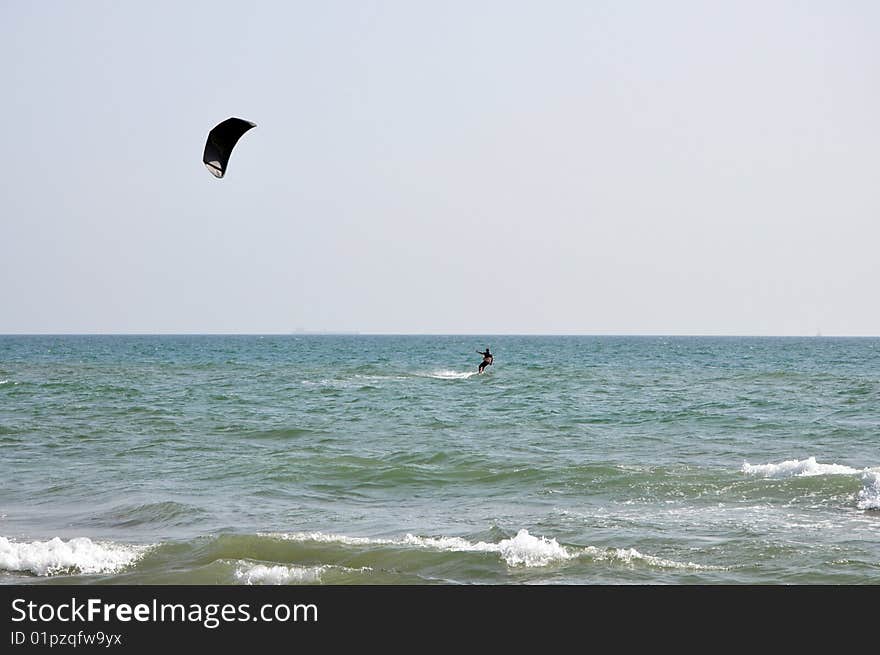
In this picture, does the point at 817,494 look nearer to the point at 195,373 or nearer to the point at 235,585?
the point at 235,585

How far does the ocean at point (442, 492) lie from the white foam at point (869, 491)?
44 mm

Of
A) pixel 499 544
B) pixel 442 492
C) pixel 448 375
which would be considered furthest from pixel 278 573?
pixel 448 375

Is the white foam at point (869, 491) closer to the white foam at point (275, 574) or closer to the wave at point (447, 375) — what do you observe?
the white foam at point (275, 574)

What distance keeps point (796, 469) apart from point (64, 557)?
1101 centimetres

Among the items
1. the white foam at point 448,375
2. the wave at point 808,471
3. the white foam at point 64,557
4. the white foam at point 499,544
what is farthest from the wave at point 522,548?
the white foam at point 448,375

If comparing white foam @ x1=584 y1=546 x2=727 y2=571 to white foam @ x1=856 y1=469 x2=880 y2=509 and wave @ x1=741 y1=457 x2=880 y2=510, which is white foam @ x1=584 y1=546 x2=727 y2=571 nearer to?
white foam @ x1=856 y1=469 x2=880 y2=509

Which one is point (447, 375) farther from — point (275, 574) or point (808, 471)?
point (275, 574)

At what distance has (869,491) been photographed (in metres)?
14.3

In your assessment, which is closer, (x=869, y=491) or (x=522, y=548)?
(x=522, y=548)

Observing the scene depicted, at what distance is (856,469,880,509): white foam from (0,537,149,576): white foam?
29.9ft

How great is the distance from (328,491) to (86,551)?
16.4ft

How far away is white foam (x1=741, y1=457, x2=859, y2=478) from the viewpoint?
1609 cm

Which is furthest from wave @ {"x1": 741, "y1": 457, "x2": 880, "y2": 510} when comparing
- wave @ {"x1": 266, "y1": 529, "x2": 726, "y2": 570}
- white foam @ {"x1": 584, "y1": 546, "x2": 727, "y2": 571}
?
wave @ {"x1": 266, "y1": 529, "x2": 726, "y2": 570}

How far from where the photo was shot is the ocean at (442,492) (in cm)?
1077
